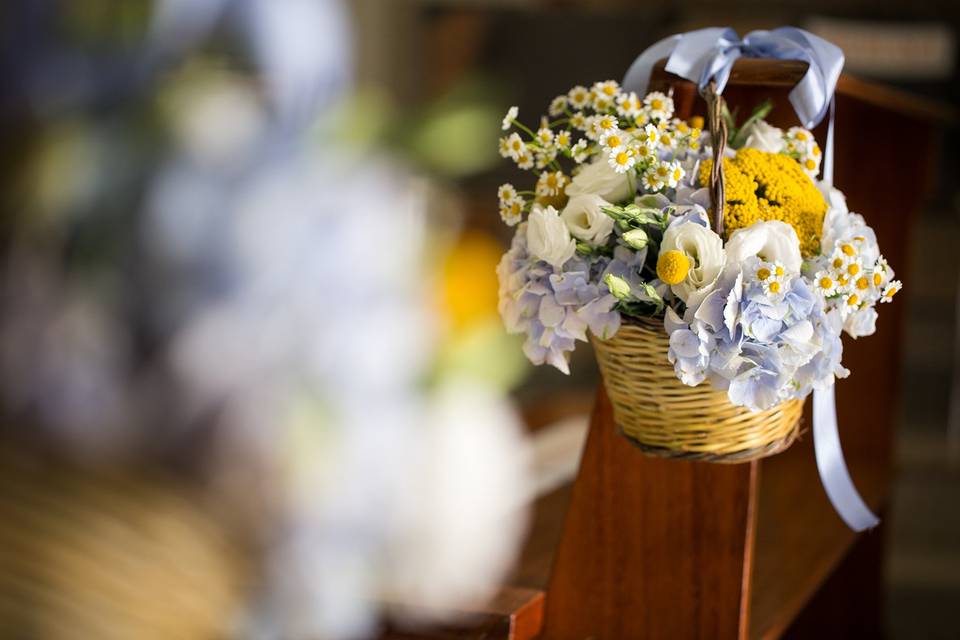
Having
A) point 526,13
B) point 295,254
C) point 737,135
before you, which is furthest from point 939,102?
point 295,254

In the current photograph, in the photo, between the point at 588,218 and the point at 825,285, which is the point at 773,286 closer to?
the point at 825,285

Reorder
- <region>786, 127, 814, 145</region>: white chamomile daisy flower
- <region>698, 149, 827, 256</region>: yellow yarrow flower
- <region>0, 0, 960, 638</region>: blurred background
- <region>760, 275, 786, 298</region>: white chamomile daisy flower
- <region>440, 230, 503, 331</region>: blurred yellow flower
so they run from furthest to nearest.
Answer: <region>786, 127, 814, 145</region>: white chamomile daisy flower
<region>698, 149, 827, 256</region>: yellow yarrow flower
<region>760, 275, 786, 298</region>: white chamomile daisy flower
<region>440, 230, 503, 331</region>: blurred yellow flower
<region>0, 0, 960, 638</region>: blurred background

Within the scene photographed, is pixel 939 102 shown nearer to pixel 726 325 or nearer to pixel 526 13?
pixel 526 13

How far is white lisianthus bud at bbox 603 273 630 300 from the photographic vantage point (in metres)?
0.98

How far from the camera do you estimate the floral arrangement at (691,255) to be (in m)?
0.95

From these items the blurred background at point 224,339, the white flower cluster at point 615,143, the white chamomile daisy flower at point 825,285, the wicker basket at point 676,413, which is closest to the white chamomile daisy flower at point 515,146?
the white flower cluster at point 615,143

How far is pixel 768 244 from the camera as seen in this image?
981 millimetres

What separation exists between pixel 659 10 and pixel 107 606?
5.37 meters

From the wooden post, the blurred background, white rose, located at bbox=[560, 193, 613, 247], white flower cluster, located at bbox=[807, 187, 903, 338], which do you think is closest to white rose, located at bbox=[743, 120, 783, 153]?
white flower cluster, located at bbox=[807, 187, 903, 338]

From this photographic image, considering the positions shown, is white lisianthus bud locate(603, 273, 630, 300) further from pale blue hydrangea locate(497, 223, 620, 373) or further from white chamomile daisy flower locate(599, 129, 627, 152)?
white chamomile daisy flower locate(599, 129, 627, 152)

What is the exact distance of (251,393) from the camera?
297 mm

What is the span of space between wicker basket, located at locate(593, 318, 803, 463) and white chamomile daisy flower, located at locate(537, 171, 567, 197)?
0.53 feet

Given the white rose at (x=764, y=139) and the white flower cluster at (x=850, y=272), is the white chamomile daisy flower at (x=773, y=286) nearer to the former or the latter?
the white flower cluster at (x=850, y=272)

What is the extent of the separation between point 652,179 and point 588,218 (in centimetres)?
7
